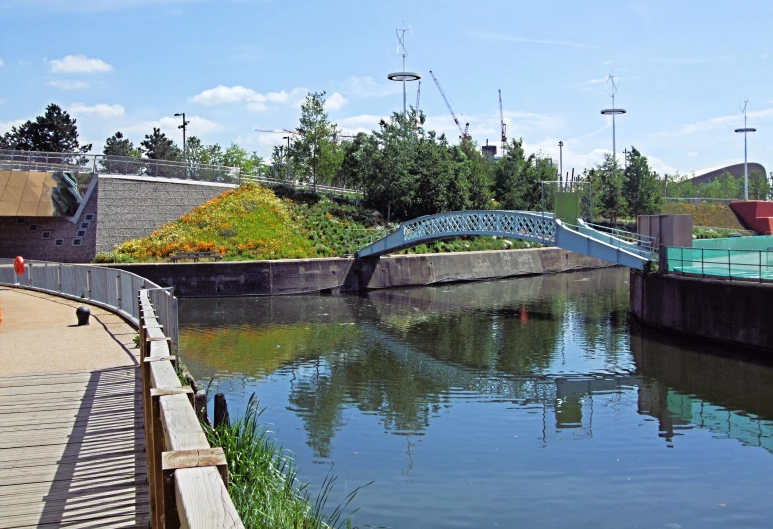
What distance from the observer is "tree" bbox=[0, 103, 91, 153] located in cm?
9006

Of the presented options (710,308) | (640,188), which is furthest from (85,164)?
(640,188)

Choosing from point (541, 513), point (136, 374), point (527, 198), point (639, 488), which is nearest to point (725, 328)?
point (639, 488)

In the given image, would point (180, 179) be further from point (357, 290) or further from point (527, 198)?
point (527, 198)

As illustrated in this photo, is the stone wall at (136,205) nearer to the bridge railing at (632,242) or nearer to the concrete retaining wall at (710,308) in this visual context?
the bridge railing at (632,242)

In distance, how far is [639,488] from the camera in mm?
12477

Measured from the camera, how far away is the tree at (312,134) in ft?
201

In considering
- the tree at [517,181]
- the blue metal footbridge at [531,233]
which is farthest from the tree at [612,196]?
the blue metal footbridge at [531,233]

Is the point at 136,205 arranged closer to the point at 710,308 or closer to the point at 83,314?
the point at 83,314

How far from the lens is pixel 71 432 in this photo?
31.2 ft

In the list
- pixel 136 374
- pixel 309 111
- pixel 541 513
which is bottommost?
pixel 541 513

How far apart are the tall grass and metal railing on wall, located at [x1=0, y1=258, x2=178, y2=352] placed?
3595 mm

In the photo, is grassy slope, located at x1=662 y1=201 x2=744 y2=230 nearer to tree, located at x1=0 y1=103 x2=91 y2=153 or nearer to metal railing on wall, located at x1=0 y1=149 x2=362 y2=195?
metal railing on wall, located at x1=0 y1=149 x2=362 y2=195

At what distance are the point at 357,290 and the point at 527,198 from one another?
103ft

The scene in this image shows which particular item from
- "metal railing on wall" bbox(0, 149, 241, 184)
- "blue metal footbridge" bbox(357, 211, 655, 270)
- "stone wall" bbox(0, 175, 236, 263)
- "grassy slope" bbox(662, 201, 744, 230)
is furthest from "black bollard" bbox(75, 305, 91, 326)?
"grassy slope" bbox(662, 201, 744, 230)
